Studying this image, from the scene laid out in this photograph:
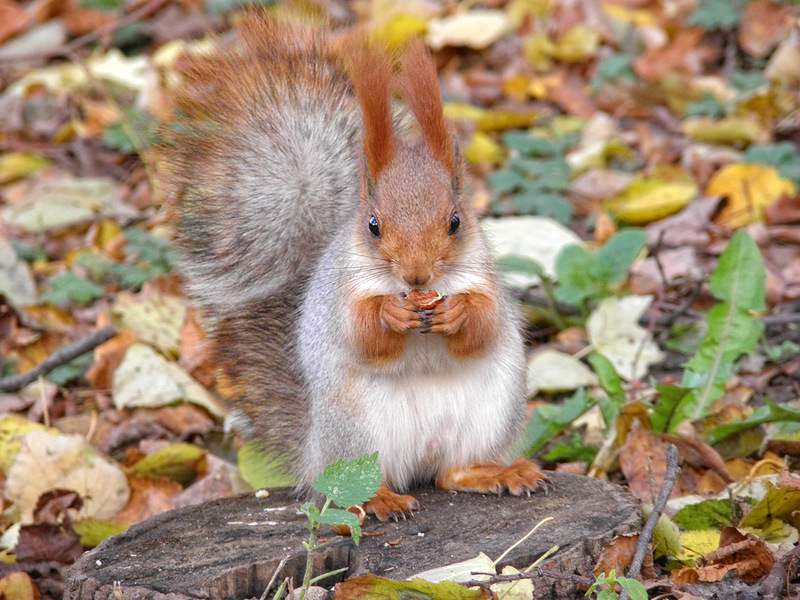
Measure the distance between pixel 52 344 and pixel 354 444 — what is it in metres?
1.35

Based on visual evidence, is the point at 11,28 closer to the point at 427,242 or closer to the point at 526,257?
the point at 526,257

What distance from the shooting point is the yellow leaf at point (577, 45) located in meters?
3.79

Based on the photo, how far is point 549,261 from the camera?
104 inches

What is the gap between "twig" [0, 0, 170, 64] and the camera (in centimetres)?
384

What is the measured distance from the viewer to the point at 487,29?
388 cm

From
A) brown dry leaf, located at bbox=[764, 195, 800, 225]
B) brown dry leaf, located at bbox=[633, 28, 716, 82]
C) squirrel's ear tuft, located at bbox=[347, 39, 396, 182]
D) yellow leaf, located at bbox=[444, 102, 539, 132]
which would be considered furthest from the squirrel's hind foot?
brown dry leaf, located at bbox=[633, 28, 716, 82]

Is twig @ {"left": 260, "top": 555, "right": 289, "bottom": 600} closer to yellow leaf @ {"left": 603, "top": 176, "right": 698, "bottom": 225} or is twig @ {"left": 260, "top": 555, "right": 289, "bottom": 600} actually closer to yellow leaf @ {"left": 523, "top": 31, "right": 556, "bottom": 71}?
yellow leaf @ {"left": 603, "top": 176, "right": 698, "bottom": 225}

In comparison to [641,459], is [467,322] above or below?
above

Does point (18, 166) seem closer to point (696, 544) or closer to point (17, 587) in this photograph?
point (17, 587)

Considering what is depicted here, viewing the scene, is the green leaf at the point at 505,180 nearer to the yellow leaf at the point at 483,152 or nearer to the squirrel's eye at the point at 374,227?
the yellow leaf at the point at 483,152

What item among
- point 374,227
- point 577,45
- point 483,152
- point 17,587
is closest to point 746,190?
point 483,152

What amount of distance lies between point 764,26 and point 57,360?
2686 mm

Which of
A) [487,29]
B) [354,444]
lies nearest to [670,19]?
[487,29]

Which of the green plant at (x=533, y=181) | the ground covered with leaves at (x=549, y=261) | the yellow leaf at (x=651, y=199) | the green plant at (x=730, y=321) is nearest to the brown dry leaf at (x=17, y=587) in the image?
the ground covered with leaves at (x=549, y=261)
